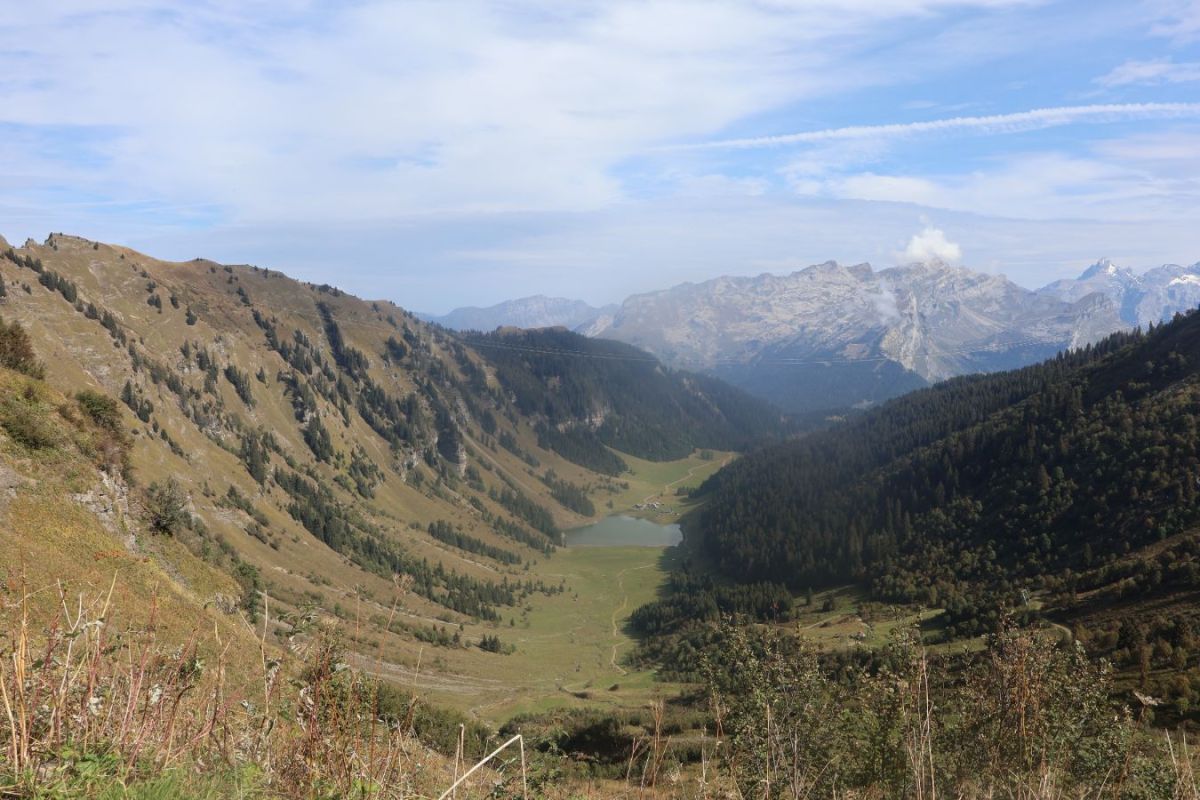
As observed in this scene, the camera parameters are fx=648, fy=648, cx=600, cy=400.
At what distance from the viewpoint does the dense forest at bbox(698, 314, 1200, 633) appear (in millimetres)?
85875

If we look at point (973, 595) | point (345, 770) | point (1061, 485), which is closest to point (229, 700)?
point (345, 770)

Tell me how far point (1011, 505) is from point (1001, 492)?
21.0 ft

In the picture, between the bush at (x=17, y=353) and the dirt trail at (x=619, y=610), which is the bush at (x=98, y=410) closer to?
the bush at (x=17, y=353)

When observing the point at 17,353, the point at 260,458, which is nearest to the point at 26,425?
the point at 17,353

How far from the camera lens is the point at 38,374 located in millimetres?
47031

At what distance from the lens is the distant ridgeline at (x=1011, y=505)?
7675cm

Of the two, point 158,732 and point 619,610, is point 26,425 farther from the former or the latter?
point 619,610

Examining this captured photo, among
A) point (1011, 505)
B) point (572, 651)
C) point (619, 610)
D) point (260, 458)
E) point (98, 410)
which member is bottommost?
point (572, 651)

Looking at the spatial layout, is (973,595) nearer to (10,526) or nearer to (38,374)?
(10,526)

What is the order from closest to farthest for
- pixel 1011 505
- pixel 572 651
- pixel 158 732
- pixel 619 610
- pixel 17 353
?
pixel 158 732, pixel 17 353, pixel 1011 505, pixel 572 651, pixel 619 610

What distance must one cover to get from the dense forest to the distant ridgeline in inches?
12.8

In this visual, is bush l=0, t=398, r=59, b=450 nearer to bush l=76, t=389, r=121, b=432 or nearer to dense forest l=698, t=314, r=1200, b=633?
bush l=76, t=389, r=121, b=432

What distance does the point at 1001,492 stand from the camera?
372 ft

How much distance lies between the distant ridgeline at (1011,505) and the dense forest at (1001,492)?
33 cm
